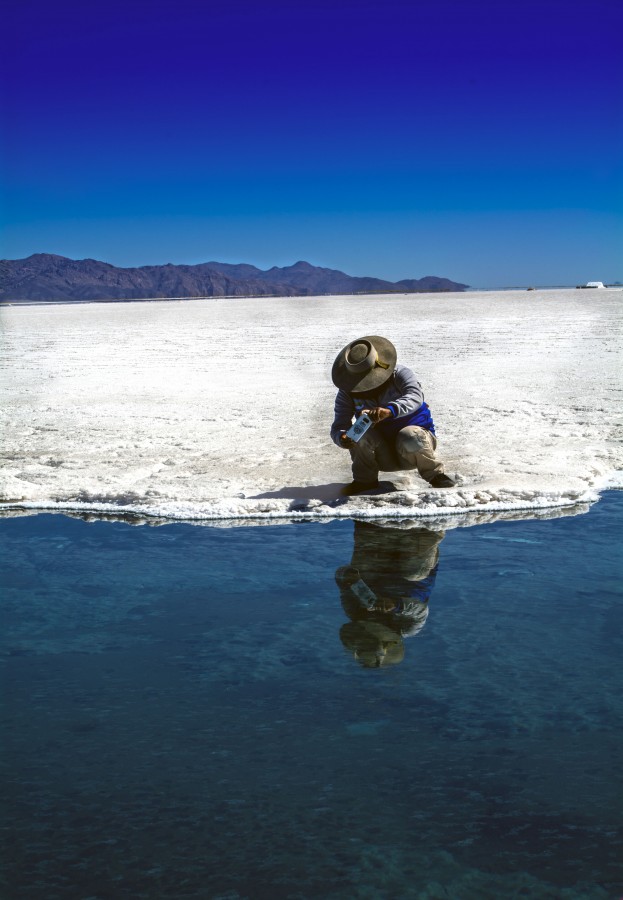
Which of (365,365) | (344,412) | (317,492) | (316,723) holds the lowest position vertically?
(316,723)

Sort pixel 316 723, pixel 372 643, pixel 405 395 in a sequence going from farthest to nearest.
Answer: pixel 405 395
pixel 372 643
pixel 316 723

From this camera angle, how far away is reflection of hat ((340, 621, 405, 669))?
11.7ft

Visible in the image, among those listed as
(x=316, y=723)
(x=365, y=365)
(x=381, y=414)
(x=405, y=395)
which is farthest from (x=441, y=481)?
(x=316, y=723)

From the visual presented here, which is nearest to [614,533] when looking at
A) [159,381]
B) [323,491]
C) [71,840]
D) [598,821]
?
[323,491]

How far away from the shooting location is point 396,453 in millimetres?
6105

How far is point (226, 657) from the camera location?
3.63m

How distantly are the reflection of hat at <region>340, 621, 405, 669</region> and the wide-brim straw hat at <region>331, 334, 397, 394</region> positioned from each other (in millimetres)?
2065

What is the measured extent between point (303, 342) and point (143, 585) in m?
15.1

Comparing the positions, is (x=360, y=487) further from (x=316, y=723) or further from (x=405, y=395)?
(x=316, y=723)

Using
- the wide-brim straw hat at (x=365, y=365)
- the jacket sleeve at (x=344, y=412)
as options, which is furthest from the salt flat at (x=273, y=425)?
the wide-brim straw hat at (x=365, y=365)

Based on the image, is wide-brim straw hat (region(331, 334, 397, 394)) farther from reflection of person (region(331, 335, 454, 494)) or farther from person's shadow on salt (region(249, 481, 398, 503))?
person's shadow on salt (region(249, 481, 398, 503))

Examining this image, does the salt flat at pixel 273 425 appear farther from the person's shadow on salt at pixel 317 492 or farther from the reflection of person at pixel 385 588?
the reflection of person at pixel 385 588

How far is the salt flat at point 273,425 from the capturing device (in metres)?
6.20

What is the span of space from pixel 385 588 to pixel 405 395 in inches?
69.0
